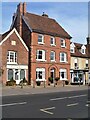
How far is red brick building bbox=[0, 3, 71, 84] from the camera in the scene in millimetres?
42750

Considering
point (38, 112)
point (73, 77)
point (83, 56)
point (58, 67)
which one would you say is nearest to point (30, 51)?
point (58, 67)

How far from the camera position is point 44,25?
46.7 m

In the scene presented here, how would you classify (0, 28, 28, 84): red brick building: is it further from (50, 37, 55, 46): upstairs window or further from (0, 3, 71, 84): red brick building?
(50, 37, 55, 46): upstairs window

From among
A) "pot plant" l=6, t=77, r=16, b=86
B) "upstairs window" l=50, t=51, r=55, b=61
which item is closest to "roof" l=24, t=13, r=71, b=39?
"upstairs window" l=50, t=51, r=55, b=61

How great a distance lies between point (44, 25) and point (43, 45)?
14.4 ft

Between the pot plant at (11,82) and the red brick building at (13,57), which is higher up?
the red brick building at (13,57)

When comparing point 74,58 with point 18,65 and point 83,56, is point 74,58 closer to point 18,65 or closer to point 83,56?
point 83,56

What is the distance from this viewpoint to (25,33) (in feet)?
145

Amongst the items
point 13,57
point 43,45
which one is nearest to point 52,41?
point 43,45

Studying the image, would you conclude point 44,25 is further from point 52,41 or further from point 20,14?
point 20,14

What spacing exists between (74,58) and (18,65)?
15063 millimetres

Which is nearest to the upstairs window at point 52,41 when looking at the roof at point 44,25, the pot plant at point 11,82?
the roof at point 44,25

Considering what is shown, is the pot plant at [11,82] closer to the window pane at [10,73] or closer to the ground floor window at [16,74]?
A: the window pane at [10,73]

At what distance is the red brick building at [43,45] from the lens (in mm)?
42750
